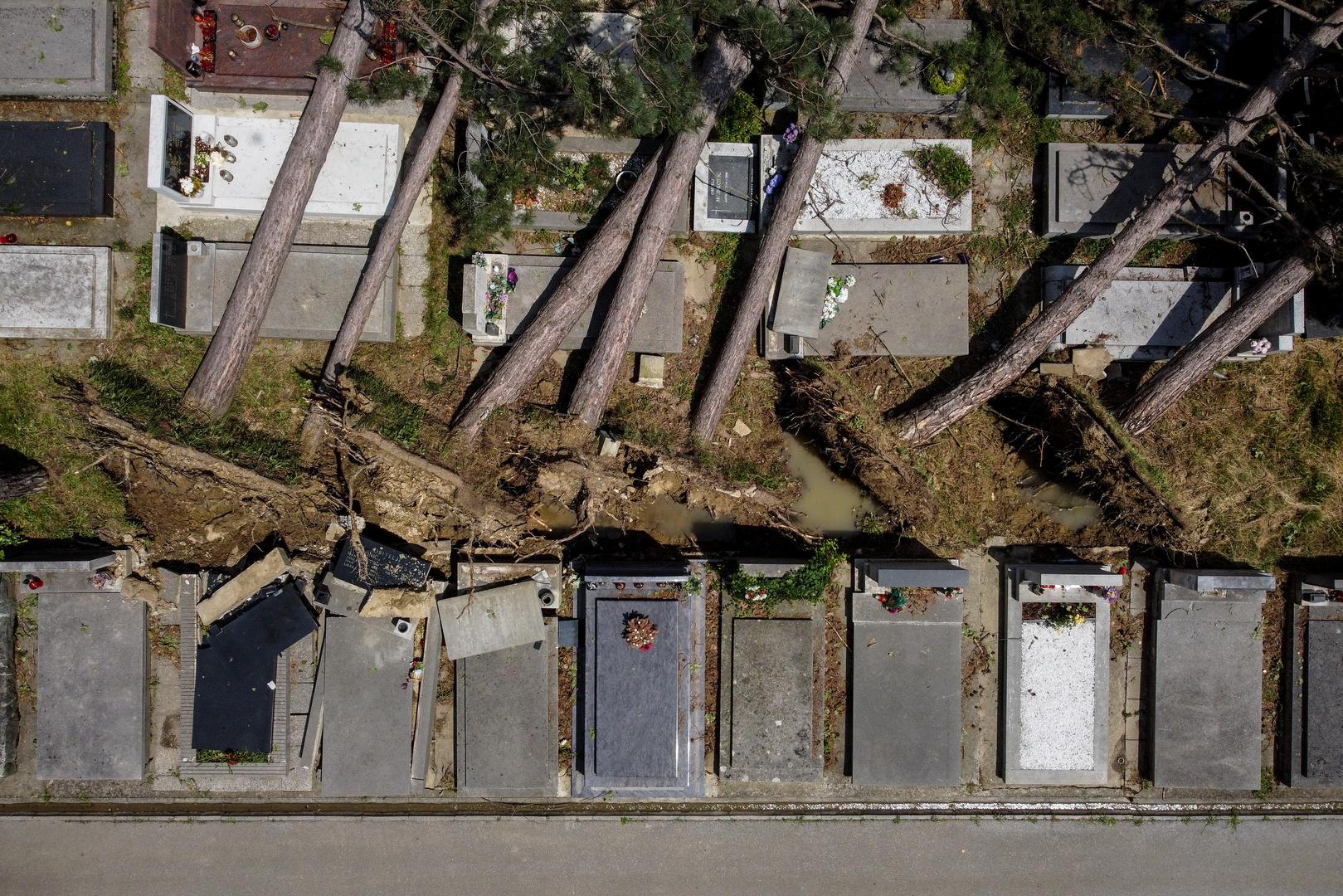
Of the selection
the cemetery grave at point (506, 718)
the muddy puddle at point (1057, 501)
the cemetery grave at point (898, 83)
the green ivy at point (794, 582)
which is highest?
the cemetery grave at point (898, 83)

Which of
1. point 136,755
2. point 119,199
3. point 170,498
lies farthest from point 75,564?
point 119,199

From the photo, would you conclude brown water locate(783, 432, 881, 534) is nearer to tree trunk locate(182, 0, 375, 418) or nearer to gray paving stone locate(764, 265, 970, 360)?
gray paving stone locate(764, 265, 970, 360)

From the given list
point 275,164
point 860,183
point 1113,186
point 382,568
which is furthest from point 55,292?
point 1113,186

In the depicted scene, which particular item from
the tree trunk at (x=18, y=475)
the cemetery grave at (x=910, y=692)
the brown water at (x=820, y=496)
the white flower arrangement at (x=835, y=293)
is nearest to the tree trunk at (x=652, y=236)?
the white flower arrangement at (x=835, y=293)

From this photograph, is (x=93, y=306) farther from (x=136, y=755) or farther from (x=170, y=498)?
(x=136, y=755)

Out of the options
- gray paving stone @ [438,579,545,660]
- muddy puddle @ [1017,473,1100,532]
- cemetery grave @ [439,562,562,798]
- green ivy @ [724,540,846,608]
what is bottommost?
cemetery grave @ [439,562,562,798]

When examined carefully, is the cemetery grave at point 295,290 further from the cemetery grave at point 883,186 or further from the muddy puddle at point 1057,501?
the muddy puddle at point 1057,501

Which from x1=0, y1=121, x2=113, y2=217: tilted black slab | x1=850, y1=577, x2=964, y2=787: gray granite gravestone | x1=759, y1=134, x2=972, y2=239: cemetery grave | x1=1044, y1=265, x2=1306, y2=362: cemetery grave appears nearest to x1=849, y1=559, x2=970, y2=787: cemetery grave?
x1=850, y1=577, x2=964, y2=787: gray granite gravestone
